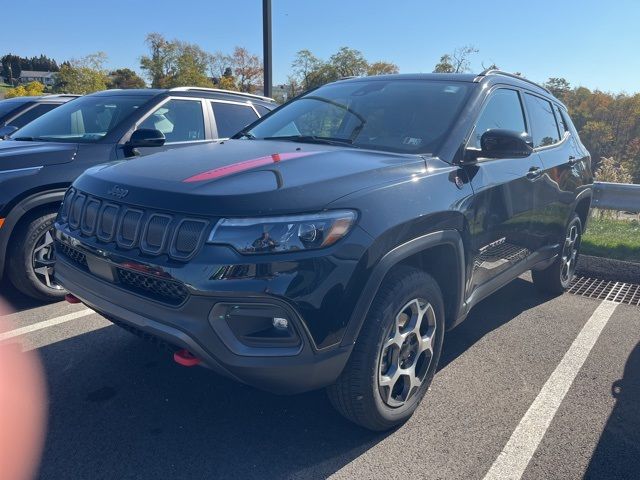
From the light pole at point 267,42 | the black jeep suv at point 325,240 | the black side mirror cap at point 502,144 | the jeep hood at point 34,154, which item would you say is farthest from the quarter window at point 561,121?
the light pole at point 267,42

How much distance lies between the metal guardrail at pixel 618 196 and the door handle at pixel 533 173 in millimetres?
2774

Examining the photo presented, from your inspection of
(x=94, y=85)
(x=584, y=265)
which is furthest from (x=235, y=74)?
(x=584, y=265)

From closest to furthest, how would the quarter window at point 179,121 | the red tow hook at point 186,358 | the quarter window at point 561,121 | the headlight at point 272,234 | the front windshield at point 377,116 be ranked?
1. the headlight at point 272,234
2. the red tow hook at point 186,358
3. the front windshield at point 377,116
4. the quarter window at point 561,121
5. the quarter window at point 179,121

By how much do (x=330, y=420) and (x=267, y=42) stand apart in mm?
8121

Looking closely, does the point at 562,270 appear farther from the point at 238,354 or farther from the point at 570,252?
the point at 238,354

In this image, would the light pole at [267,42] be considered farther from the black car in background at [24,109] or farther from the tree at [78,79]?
the tree at [78,79]

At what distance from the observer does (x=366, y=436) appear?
276cm

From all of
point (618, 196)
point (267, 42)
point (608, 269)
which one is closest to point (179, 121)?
point (267, 42)

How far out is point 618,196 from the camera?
650cm

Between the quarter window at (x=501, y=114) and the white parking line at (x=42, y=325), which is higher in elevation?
the quarter window at (x=501, y=114)

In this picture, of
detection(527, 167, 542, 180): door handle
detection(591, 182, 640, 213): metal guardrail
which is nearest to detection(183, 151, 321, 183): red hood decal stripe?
detection(527, 167, 542, 180): door handle

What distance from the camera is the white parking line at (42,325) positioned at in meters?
3.84

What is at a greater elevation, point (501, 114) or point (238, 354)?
point (501, 114)

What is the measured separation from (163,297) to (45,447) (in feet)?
3.30
